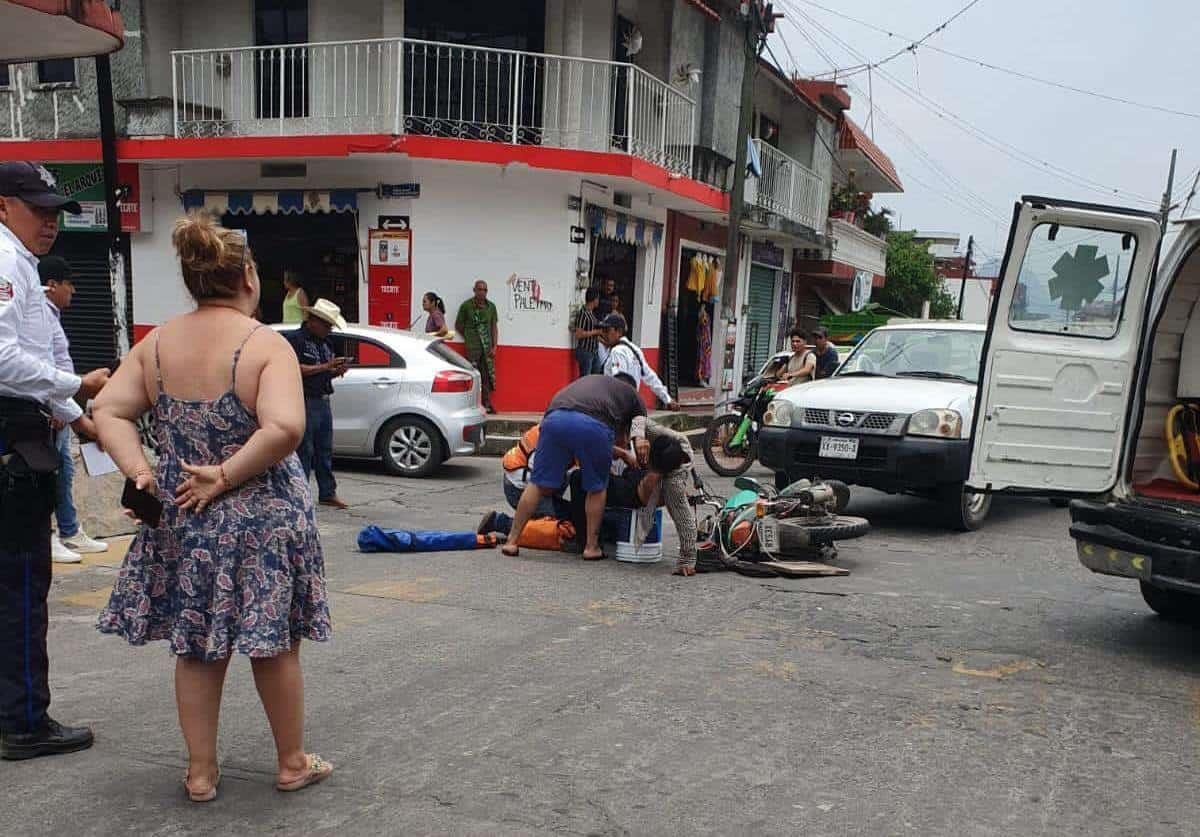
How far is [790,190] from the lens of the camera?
2188 cm

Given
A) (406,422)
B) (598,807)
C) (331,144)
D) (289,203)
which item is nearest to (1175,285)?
(598,807)

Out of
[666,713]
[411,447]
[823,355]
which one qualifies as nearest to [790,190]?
[823,355]

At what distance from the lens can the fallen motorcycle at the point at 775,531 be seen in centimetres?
693

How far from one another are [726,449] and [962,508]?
3816 mm

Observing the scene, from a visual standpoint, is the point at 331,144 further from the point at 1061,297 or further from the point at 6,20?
the point at 1061,297

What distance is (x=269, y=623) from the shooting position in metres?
3.05

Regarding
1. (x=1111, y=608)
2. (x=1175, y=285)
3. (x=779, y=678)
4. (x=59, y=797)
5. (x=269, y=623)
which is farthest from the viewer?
(x=1111, y=608)

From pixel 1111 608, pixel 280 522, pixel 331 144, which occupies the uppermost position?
pixel 331 144

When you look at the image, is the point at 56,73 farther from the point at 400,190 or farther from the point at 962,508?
the point at 962,508

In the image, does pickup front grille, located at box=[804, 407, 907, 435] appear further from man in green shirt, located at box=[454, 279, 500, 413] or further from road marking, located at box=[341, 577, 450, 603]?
man in green shirt, located at box=[454, 279, 500, 413]

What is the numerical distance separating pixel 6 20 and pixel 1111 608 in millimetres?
8408

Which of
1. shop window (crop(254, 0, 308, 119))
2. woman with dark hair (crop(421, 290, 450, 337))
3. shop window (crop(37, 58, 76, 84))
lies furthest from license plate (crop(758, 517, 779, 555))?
shop window (crop(37, 58, 76, 84))

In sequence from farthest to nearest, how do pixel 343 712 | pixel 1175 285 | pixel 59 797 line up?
pixel 1175 285
pixel 343 712
pixel 59 797

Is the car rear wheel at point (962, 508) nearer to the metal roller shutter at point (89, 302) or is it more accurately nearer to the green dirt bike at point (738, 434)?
the green dirt bike at point (738, 434)
